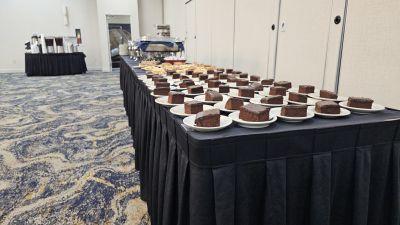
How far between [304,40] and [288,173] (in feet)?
4.32

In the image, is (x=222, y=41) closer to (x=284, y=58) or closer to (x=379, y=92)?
(x=284, y=58)

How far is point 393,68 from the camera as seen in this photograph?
109 centimetres

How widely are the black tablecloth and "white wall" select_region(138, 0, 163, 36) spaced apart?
7.87 ft

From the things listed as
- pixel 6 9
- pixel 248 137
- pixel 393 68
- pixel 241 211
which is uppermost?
pixel 6 9

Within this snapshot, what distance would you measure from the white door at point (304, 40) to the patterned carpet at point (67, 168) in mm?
→ 1262

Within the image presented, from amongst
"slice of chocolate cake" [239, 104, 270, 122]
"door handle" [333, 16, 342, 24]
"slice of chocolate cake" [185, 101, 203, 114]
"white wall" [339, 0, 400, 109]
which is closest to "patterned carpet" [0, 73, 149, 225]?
"slice of chocolate cake" [185, 101, 203, 114]

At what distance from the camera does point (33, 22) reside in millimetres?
8102

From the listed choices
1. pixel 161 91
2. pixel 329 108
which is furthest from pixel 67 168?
pixel 329 108

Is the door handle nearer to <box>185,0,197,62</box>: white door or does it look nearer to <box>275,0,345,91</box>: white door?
<box>275,0,345,91</box>: white door

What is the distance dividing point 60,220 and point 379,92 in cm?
159

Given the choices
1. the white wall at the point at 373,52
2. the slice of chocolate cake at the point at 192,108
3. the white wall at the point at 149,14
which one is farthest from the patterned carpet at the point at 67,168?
the white wall at the point at 149,14

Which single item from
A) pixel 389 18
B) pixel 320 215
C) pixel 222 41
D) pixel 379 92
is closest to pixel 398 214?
pixel 320 215

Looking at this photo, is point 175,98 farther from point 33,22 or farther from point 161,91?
point 33,22

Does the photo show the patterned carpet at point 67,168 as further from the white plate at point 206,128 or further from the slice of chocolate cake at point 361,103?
the slice of chocolate cake at point 361,103
